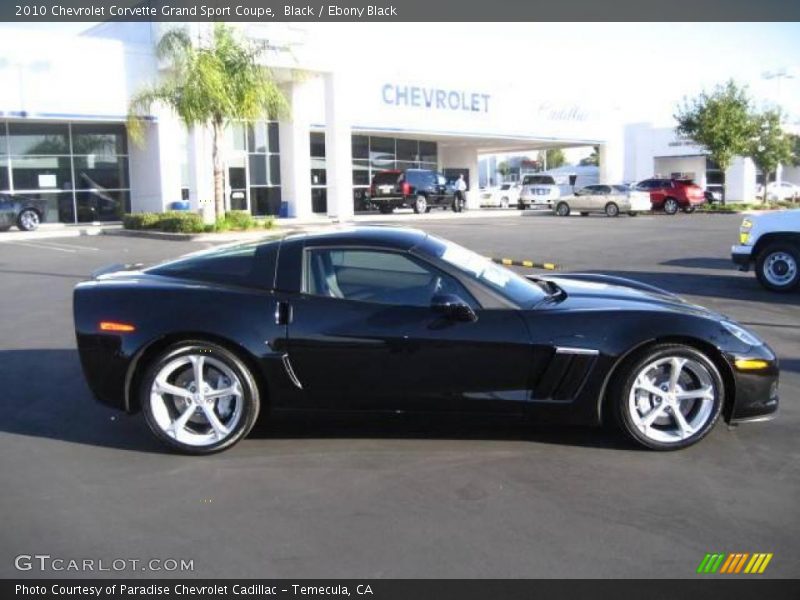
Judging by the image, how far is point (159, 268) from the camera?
17.2 ft

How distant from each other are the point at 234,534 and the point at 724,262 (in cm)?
1313

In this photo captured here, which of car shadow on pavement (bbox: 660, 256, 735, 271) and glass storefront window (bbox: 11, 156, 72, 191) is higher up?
glass storefront window (bbox: 11, 156, 72, 191)

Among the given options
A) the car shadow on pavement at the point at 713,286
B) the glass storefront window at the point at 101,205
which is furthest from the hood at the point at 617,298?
A: the glass storefront window at the point at 101,205

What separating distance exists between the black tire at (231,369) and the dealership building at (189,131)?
18.6 meters

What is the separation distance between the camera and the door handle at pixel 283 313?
15.7ft

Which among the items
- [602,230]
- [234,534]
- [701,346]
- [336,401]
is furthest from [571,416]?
[602,230]

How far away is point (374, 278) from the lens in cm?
495

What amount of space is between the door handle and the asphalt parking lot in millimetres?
812

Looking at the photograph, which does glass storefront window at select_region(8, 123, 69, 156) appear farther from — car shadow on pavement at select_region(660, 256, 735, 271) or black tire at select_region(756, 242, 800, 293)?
black tire at select_region(756, 242, 800, 293)

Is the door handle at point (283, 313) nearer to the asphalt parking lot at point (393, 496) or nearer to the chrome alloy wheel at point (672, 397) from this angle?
the asphalt parking lot at point (393, 496)

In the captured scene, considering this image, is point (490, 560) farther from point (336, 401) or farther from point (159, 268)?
point (159, 268)

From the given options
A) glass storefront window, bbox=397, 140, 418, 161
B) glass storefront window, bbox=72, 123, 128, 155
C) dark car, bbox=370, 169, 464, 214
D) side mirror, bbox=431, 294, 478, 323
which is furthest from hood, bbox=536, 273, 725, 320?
glass storefront window, bbox=397, 140, 418, 161

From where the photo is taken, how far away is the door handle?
477 centimetres

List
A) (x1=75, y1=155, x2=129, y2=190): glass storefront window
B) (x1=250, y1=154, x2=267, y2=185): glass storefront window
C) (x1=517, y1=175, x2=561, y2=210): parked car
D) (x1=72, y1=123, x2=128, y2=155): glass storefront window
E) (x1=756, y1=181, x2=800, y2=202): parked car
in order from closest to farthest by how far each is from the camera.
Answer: (x1=72, y1=123, x2=128, y2=155): glass storefront window < (x1=75, y1=155, x2=129, y2=190): glass storefront window < (x1=250, y1=154, x2=267, y2=185): glass storefront window < (x1=517, y1=175, x2=561, y2=210): parked car < (x1=756, y1=181, x2=800, y2=202): parked car
